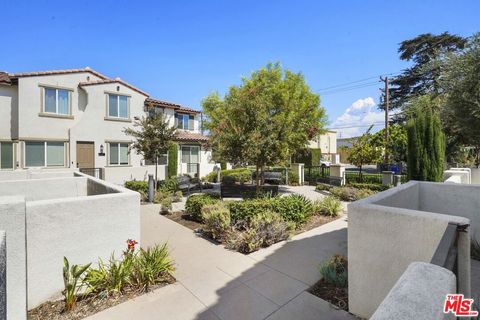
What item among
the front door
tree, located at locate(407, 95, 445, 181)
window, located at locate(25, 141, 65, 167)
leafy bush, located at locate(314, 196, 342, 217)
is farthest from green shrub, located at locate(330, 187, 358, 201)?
window, located at locate(25, 141, 65, 167)

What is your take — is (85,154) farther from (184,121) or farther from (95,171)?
(184,121)

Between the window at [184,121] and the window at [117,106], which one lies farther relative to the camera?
the window at [184,121]

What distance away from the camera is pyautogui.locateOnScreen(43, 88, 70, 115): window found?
14875mm

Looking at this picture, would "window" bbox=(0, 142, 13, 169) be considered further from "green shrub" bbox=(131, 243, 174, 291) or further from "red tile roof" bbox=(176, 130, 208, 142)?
"green shrub" bbox=(131, 243, 174, 291)

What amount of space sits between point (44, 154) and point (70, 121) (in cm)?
247

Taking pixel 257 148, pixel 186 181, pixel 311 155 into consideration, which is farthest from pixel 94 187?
pixel 311 155

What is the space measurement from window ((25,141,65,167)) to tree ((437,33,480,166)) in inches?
752

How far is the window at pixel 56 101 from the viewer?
48.8ft

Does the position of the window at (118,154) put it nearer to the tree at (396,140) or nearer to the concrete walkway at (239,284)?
the concrete walkway at (239,284)

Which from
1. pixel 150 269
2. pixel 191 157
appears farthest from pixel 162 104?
pixel 150 269

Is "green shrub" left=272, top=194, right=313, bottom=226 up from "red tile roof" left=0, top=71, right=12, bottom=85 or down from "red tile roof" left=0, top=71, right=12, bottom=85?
down

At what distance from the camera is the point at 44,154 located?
14953 mm

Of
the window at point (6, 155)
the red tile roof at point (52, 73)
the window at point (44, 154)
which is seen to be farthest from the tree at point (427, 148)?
the window at point (6, 155)

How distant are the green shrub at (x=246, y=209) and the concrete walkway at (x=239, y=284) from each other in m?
1.16
